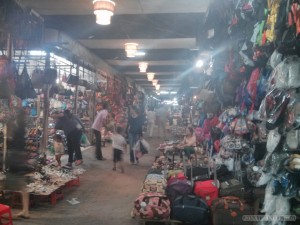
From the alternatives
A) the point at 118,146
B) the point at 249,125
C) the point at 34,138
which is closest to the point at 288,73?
the point at 249,125

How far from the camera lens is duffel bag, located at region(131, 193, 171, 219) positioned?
187 inches

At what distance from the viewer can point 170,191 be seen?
5.41 meters

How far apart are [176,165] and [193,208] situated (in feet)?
9.71

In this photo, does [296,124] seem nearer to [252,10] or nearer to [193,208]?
[252,10]

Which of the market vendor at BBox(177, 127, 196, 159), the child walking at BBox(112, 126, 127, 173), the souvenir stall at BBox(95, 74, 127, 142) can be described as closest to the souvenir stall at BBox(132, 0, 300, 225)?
the market vendor at BBox(177, 127, 196, 159)

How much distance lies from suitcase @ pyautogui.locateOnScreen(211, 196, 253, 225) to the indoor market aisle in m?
1.26

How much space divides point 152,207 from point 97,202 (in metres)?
1.70

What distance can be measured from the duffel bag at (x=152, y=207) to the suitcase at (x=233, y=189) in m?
0.94

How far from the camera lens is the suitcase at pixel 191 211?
474 centimetres

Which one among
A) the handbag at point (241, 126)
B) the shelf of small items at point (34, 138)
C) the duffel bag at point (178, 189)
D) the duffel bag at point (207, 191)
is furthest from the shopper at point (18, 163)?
the shelf of small items at point (34, 138)

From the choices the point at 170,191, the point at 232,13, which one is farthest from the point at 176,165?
the point at 232,13

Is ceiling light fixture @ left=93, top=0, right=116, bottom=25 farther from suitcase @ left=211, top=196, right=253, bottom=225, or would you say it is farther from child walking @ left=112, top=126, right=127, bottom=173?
suitcase @ left=211, top=196, right=253, bottom=225

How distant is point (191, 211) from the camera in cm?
475

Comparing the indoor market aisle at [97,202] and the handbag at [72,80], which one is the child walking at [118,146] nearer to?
the indoor market aisle at [97,202]
